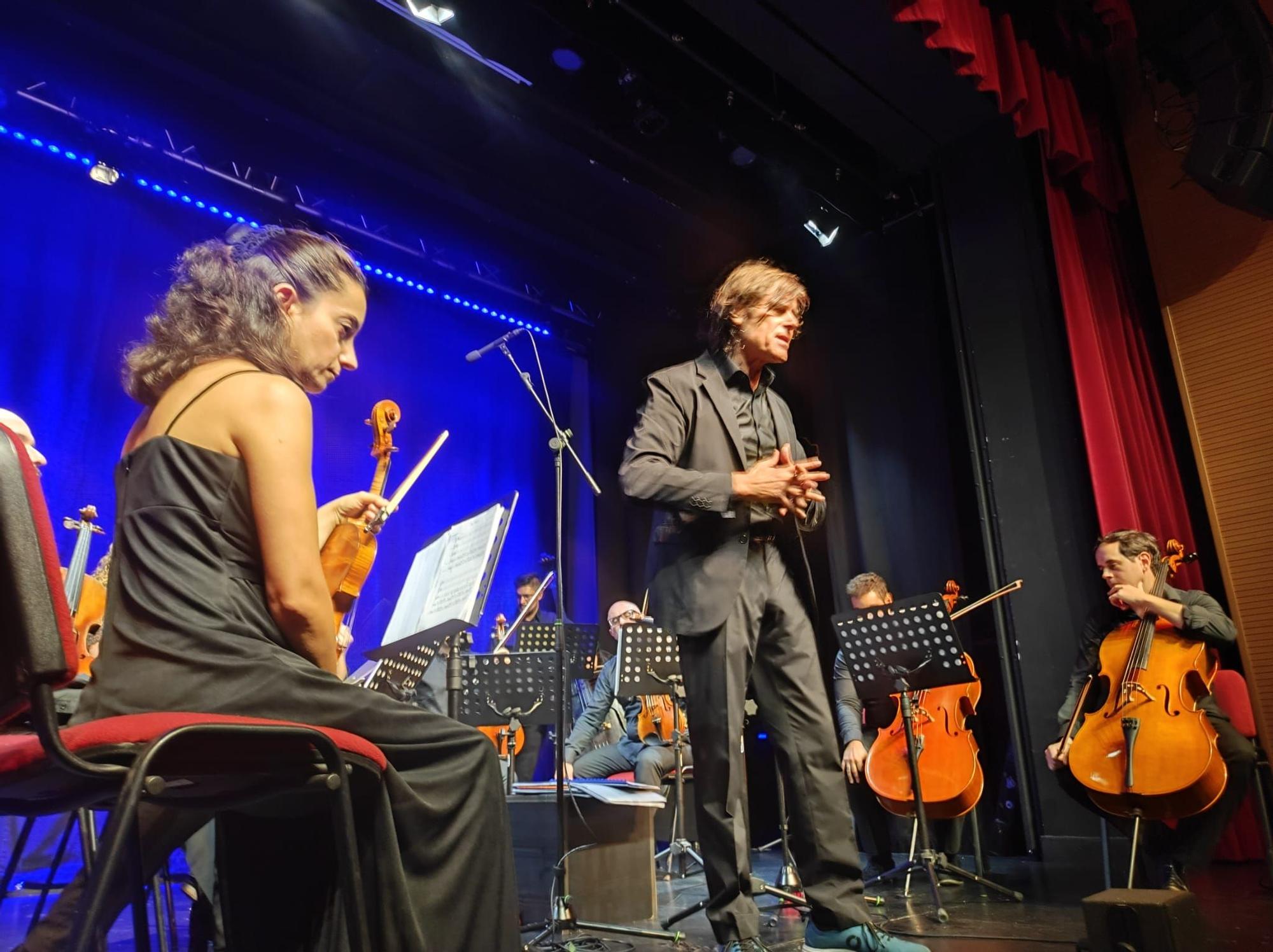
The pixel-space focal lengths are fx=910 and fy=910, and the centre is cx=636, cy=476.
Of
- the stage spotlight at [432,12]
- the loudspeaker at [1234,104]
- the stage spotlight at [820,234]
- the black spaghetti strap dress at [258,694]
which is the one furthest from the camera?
the stage spotlight at [820,234]

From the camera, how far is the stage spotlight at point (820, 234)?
23.6ft

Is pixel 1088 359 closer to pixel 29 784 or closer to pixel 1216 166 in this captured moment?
pixel 1216 166

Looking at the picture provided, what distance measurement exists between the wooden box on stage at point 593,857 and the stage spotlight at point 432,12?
13.8 feet

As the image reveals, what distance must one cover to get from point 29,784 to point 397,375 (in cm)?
706

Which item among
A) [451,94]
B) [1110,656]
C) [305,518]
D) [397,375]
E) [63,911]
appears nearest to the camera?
[305,518]

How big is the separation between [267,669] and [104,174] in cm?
594

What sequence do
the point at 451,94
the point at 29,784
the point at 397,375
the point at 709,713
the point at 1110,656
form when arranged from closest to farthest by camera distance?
the point at 29,784
the point at 709,713
the point at 1110,656
the point at 451,94
the point at 397,375

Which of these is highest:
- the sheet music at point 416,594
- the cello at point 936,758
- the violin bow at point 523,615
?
the violin bow at point 523,615

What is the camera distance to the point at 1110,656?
3.92m

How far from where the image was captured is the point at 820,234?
725cm

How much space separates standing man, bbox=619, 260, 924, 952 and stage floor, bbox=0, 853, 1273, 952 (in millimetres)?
479

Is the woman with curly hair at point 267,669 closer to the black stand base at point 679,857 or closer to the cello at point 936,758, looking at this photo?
the cello at point 936,758

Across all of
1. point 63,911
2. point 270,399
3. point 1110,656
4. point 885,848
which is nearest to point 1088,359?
point 1110,656

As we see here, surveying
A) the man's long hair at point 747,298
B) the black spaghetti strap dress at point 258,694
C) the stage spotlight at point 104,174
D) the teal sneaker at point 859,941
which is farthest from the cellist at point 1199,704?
the stage spotlight at point 104,174
